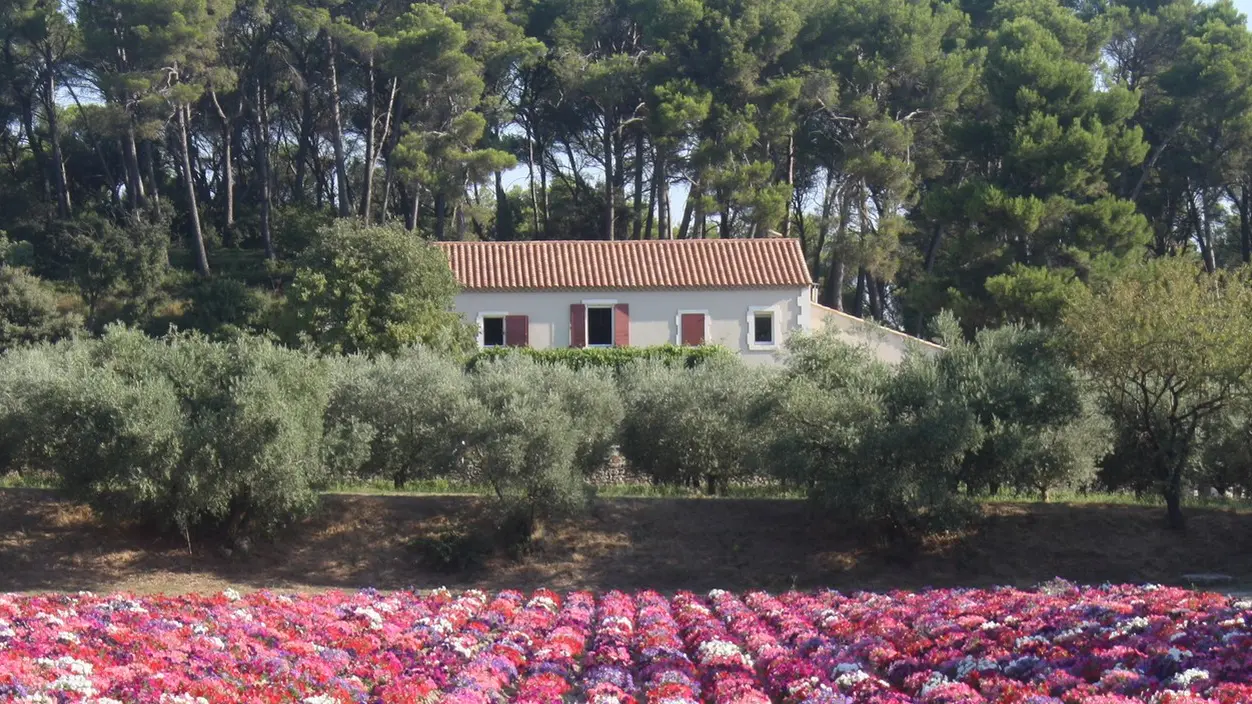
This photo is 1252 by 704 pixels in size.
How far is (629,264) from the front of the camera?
42438 mm

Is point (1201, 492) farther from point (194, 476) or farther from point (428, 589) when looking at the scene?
point (194, 476)

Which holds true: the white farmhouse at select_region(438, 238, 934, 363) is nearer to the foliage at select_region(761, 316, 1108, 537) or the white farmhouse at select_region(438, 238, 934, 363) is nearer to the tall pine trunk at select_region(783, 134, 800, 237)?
the tall pine trunk at select_region(783, 134, 800, 237)

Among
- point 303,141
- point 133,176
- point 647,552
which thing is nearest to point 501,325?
point 133,176

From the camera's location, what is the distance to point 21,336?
41312mm

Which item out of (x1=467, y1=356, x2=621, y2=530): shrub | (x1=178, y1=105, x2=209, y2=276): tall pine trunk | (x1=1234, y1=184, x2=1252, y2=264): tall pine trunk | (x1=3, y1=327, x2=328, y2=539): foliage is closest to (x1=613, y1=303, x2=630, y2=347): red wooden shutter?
(x1=467, y1=356, x2=621, y2=530): shrub

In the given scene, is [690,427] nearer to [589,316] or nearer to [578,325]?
[578,325]

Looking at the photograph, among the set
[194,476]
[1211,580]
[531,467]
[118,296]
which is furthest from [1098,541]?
[118,296]

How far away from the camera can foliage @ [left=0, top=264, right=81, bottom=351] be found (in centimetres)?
4128

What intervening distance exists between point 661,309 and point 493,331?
5446 mm

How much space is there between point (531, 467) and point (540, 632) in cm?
660

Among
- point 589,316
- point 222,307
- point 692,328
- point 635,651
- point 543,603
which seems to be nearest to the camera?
point 635,651

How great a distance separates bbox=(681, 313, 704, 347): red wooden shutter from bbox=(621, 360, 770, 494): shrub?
47.8 feet

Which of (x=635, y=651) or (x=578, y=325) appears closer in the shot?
(x=635, y=651)

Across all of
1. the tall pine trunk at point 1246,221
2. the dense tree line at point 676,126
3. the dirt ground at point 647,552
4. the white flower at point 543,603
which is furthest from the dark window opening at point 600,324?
the tall pine trunk at point 1246,221
